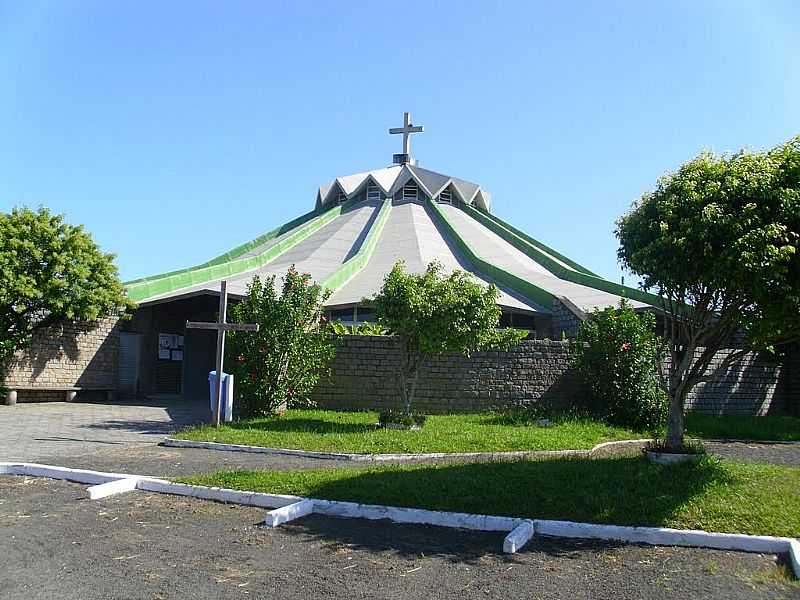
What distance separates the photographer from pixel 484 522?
22.4 feet

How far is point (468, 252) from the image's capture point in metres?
31.3

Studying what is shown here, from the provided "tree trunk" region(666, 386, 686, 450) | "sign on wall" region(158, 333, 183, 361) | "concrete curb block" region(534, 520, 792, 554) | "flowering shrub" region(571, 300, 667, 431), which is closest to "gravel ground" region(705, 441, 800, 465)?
"flowering shrub" region(571, 300, 667, 431)

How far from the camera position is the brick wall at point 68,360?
2022 cm

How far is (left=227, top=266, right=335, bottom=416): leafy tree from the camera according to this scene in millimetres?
15492

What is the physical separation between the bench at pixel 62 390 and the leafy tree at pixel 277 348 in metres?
7.77

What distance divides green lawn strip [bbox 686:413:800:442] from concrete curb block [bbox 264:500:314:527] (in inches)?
425

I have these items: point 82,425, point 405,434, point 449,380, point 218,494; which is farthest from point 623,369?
point 82,425

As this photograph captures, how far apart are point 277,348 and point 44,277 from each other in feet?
29.8

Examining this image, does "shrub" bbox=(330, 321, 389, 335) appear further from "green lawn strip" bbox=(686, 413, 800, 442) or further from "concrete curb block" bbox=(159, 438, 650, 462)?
"green lawn strip" bbox=(686, 413, 800, 442)

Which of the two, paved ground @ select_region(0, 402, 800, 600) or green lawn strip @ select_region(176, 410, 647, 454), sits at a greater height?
green lawn strip @ select_region(176, 410, 647, 454)

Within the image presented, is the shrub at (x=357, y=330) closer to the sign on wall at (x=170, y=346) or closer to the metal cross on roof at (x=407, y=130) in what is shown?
the sign on wall at (x=170, y=346)

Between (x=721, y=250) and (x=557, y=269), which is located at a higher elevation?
(x=557, y=269)

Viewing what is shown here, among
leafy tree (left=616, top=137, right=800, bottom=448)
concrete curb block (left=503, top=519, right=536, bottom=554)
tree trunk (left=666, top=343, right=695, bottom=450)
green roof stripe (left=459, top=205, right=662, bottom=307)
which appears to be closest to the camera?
concrete curb block (left=503, top=519, right=536, bottom=554)

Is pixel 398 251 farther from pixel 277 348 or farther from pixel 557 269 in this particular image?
pixel 277 348
